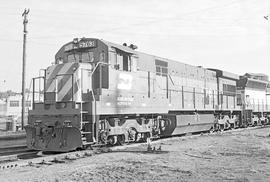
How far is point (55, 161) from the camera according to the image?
8.47 metres

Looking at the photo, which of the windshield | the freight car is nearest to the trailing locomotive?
the windshield

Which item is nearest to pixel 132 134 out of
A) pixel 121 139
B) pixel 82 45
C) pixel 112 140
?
pixel 121 139

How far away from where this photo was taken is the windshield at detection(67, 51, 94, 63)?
470 inches

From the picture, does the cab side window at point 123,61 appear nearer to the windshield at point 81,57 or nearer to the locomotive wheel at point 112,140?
the windshield at point 81,57

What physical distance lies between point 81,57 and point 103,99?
218 centimetres

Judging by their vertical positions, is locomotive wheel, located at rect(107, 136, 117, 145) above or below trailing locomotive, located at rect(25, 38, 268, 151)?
below

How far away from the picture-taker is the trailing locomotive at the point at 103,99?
10.5 m

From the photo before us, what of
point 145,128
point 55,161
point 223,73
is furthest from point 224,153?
point 223,73

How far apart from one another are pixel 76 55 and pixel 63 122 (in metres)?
3.06

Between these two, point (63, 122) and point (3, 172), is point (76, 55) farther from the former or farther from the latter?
point (3, 172)

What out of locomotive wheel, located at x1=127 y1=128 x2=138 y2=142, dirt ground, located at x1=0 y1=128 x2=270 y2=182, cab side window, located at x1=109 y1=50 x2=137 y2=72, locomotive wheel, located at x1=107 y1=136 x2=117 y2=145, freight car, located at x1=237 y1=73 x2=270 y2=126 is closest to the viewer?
dirt ground, located at x1=0 y1=128 x2=270 y2=182

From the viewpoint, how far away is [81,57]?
12.2 meters

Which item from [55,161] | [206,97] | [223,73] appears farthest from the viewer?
[223,73]

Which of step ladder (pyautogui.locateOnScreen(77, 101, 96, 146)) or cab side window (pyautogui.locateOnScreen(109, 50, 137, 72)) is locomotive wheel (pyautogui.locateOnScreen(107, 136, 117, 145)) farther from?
cab side window (pyautogui.locateOnScreen(109, 50, 137, 72))
